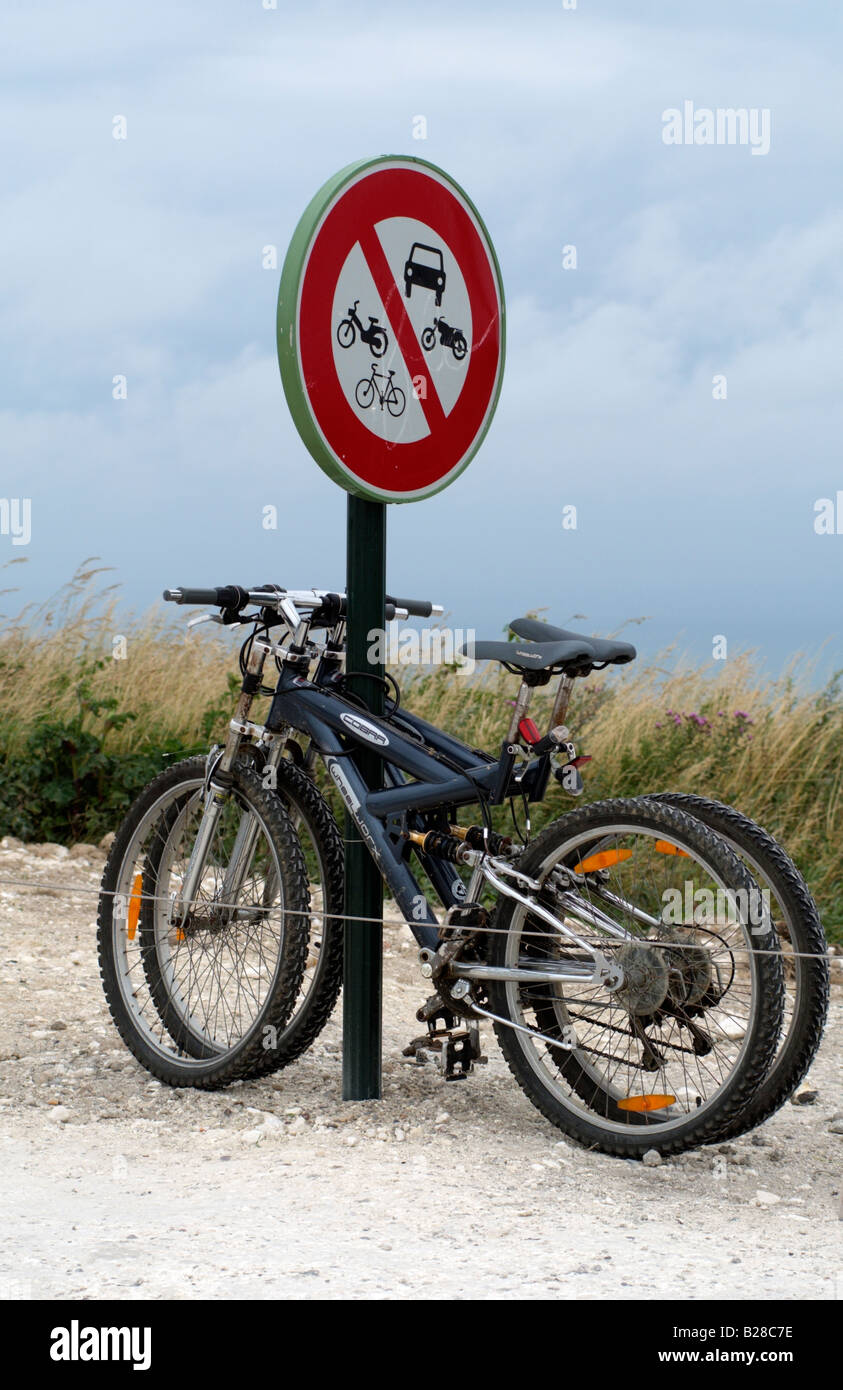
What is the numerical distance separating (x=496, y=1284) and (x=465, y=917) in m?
1.27

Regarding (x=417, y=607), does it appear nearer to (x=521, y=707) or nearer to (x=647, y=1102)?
(x=521, y=707)

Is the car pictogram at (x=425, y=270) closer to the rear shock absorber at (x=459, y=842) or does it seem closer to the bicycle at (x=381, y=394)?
the bicycle at (x=381, y=394)

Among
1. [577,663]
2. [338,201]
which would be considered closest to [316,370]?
[338,201]

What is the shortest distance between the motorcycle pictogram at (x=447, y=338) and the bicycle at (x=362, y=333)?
6.0 inches

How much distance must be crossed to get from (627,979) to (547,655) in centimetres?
92

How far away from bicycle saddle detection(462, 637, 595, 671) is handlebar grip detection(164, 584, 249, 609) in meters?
0.94

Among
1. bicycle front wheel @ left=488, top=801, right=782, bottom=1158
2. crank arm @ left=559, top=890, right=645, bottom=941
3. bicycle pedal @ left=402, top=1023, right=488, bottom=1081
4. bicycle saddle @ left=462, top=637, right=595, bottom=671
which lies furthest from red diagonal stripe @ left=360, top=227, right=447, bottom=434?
bicycle pedal @ left=402, top=1023, right=488, bottom=1081

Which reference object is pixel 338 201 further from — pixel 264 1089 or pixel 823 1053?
pixel 823 1053

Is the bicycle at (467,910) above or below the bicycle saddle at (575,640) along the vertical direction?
below

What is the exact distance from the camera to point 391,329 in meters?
→ 4.87

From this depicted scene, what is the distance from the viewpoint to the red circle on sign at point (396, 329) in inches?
185

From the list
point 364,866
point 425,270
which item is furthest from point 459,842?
point 425,270

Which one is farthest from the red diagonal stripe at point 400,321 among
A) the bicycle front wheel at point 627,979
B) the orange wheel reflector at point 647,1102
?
the orange wheel reflector at point 647,1102

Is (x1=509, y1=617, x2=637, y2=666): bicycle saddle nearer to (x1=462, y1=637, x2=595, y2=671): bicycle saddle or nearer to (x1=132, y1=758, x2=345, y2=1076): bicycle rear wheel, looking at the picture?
(x1=462, y1=637, x2=595, y2=671): bicycle saddle
